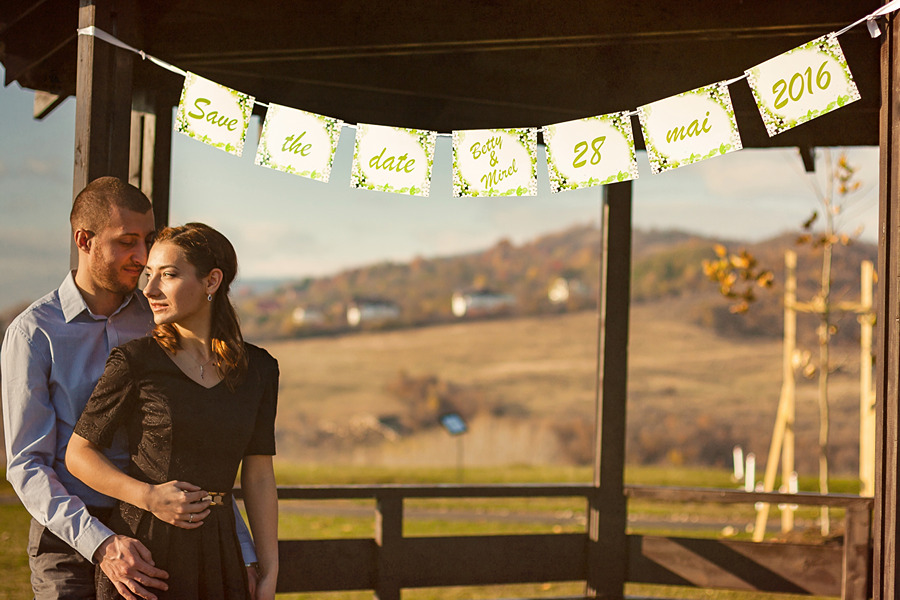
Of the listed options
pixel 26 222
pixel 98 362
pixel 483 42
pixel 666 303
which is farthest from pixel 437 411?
pixel 98 362

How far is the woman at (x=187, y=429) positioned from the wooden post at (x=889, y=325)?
5.88ft

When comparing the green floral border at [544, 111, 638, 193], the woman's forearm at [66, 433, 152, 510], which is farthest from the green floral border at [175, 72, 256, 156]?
the woman's forearm at [66, 433, 152, 510]

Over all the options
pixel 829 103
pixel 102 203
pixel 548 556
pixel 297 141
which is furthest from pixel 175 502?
pixel 548 556

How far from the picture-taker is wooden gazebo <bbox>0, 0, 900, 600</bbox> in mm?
3314

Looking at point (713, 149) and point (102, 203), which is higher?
point (713, 149)

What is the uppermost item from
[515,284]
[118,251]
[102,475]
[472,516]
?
[515,284]

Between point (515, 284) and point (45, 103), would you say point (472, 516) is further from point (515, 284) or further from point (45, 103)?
point (45, 103)

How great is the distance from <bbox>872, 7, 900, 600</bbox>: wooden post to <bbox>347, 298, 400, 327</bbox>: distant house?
17070 mm

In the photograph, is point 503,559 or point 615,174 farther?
point 503,559

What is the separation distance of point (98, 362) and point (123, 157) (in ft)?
2.79

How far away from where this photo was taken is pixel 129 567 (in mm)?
1815

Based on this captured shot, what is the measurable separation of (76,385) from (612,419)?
2.75 m

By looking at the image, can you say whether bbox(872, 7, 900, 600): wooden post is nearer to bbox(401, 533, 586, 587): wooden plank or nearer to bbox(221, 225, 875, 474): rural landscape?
bbox(401, 533, 586, 587): wooden plank

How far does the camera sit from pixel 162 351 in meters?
1.91
